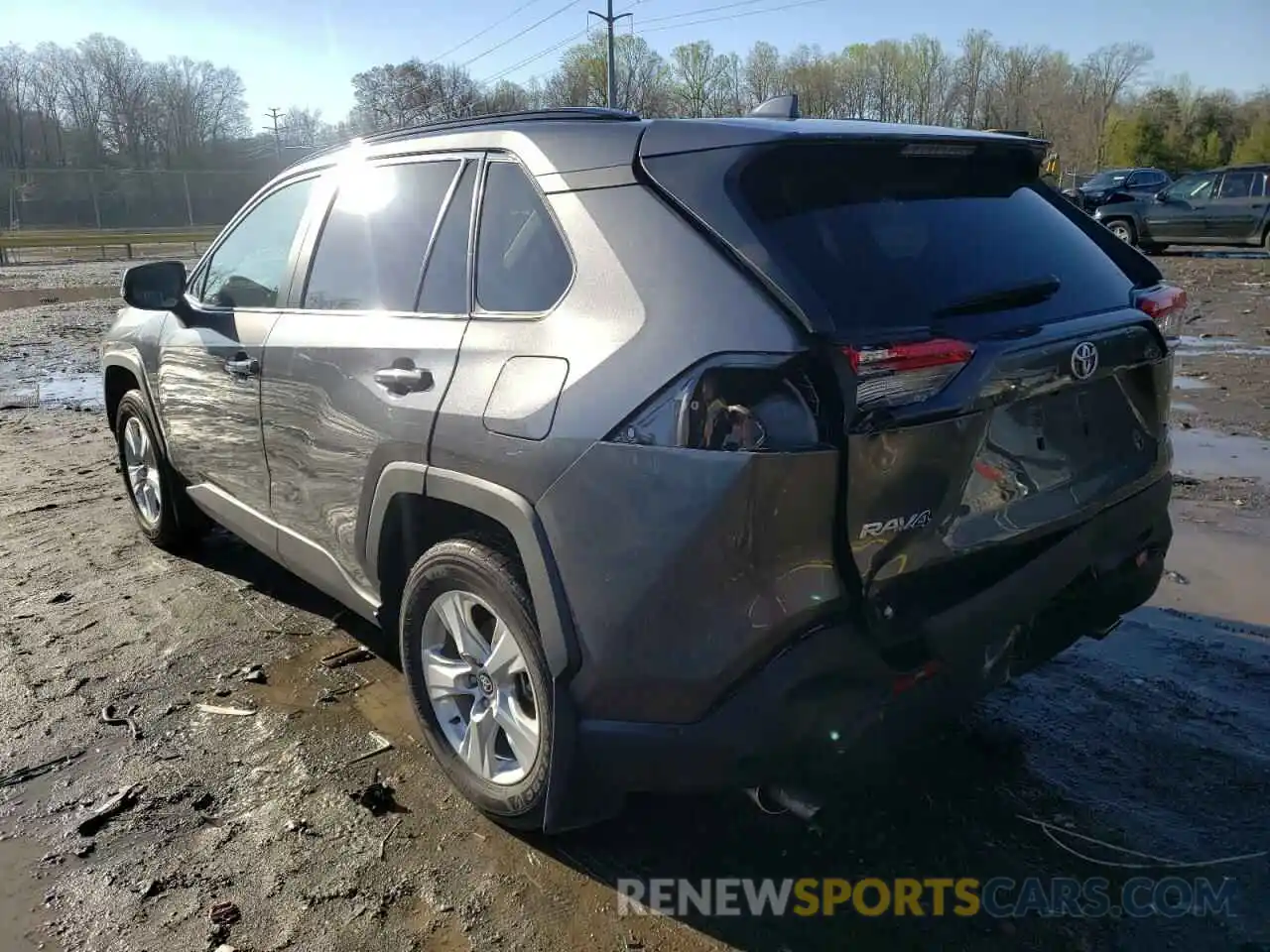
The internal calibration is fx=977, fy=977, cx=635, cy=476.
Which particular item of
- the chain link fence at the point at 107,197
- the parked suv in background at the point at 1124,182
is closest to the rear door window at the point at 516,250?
the parked suv in background at the point at 1124,182

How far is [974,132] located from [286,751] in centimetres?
291

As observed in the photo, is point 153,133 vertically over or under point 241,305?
over

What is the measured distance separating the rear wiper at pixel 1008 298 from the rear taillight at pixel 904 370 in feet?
0.54

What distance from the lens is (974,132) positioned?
9.27ft

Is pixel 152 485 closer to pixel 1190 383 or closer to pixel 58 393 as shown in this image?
pixel 58 393

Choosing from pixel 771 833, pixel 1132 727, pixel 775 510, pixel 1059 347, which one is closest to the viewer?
pixel 775 510

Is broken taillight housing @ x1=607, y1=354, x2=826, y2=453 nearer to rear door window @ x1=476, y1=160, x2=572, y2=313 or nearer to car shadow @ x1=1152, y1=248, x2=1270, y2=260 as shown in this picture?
rear door window @ x1=476, y1=160, x2=572, y2=313

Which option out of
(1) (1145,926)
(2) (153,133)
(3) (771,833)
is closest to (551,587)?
(3) (771,833)

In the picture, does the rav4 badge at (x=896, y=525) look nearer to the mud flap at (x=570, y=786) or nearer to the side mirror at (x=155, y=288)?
the mud flap at (x=570, y=786)

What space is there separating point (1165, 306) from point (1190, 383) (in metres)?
6.72

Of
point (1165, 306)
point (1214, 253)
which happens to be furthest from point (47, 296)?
point (1214, 253)

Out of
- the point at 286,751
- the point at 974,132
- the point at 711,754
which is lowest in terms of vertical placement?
the point at 286,751

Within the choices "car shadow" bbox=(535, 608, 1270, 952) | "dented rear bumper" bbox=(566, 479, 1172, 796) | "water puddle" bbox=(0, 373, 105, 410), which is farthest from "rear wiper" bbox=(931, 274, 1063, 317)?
"water puddle" bbox=(0, 373, 105, 410)

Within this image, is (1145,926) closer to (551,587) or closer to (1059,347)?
(1059,347)
